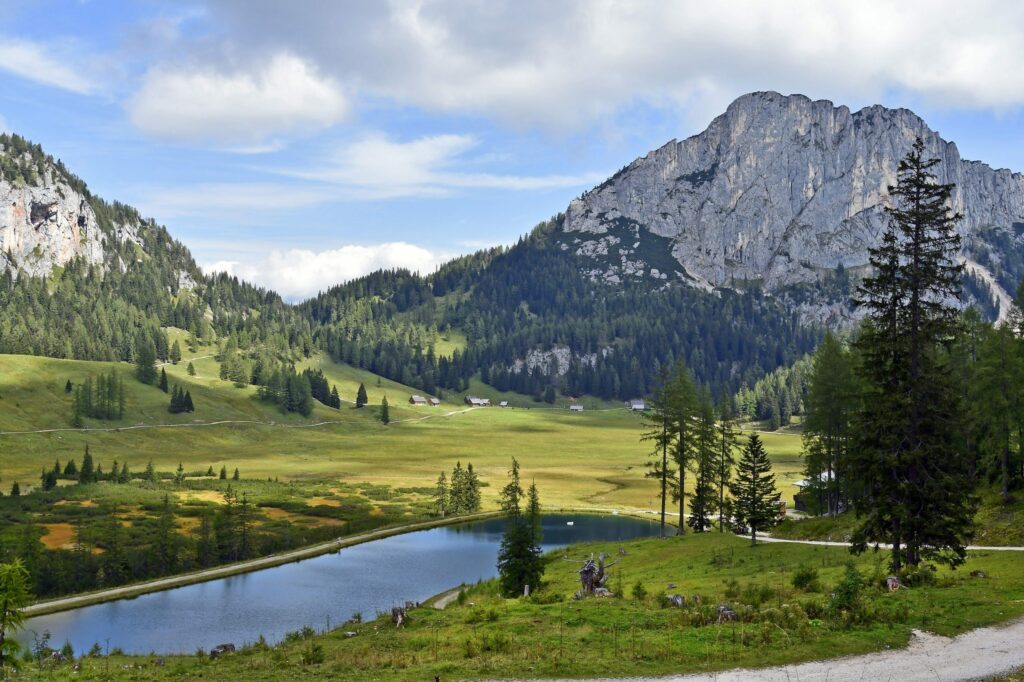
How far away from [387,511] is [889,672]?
94486mm

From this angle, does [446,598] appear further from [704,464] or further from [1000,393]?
[1000,393]

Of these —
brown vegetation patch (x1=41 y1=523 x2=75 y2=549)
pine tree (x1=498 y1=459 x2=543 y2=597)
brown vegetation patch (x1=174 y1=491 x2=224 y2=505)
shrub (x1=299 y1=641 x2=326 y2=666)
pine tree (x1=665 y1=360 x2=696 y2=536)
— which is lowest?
brown vegetation patch (x1=174 y1=491 x2=224 y2=505)

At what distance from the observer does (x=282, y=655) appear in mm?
28000

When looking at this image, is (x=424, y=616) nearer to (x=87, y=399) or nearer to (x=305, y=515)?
(x=305, y=515)

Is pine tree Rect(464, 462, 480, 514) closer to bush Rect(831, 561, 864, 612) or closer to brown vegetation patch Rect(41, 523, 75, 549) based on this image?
brown vegetation patch Rect(41, 523, 75, 549)

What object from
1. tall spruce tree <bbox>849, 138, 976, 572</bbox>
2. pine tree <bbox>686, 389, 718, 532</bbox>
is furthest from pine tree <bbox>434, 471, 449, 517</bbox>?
tall spruce tree <bbox>849, 138, 976, 572</bbox>

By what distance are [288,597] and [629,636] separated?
46.8 meters

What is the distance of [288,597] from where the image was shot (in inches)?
2501

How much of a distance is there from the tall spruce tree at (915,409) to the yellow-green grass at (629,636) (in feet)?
8.94

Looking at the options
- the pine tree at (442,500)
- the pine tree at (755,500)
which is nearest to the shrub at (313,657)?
the pine tree at (755,500)

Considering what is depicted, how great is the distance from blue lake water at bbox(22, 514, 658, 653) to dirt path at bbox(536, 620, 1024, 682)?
122 ft

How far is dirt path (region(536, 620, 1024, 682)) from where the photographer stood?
18922 mm

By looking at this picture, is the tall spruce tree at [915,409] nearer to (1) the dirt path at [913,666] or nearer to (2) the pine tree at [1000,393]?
(1) the dirt path at [913,666]

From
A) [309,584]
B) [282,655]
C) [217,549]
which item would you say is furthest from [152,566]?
[282,655]
